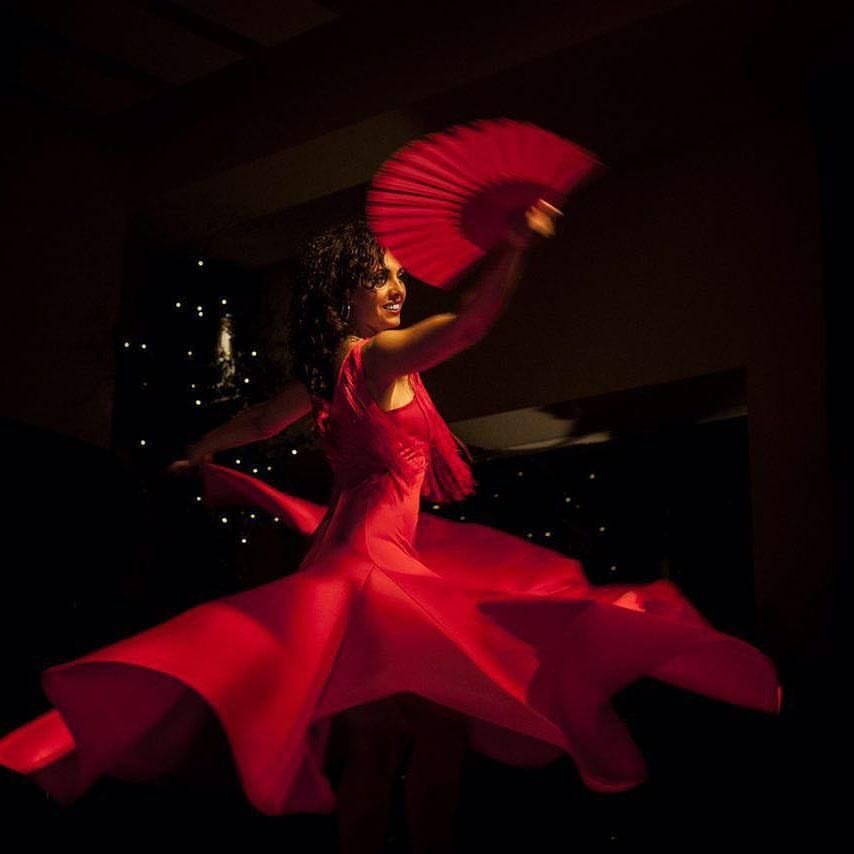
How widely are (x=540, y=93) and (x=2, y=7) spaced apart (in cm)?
191

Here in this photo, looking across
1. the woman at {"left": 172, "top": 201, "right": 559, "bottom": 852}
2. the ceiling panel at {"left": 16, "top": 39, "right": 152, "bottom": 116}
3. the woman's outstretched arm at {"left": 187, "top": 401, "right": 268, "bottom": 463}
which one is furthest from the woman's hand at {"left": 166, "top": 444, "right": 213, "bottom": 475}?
the ceiling panel at {"left": 16, "top": 39, "right": 152, "bottom": 116}

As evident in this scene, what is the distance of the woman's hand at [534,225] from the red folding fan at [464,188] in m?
0.02

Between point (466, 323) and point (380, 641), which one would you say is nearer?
point (380, 641)

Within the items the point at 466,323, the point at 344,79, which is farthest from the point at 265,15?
the point at 466,323

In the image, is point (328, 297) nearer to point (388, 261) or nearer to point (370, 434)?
point (388, 261)

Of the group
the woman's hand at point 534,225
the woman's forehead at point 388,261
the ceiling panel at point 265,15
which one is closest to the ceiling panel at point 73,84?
the ceiling panel at point 265,15

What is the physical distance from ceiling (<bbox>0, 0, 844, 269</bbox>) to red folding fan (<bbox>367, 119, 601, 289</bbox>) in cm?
154

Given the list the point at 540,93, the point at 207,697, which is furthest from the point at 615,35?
the point at 207,697

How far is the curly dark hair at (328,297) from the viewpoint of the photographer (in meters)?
3.17

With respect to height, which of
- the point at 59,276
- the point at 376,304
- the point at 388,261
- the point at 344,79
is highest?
the point at 344,79

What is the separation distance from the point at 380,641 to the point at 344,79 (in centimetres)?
269

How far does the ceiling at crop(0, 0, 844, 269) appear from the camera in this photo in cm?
411

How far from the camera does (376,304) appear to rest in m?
3.19

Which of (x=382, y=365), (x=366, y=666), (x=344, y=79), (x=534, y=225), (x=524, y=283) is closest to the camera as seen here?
(x=366, y=666)
